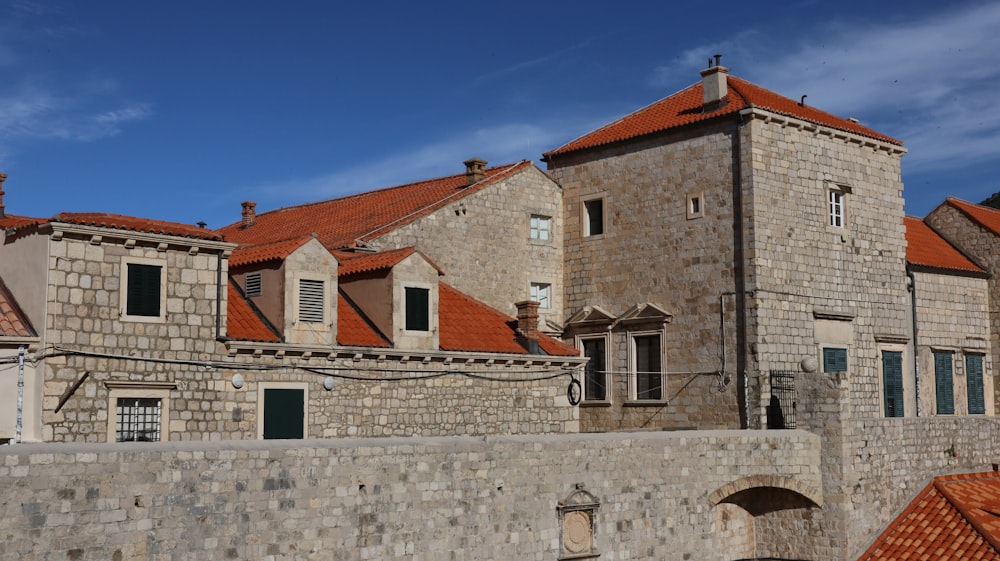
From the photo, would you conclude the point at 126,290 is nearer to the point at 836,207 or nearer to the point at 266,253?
the point at 266,253

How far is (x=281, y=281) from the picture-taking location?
72.2 ft

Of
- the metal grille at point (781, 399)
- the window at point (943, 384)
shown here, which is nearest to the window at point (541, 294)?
the metal grille at point (781, 399)

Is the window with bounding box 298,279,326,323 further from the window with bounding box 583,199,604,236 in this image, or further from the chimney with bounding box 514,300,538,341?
the window with bounding box 583,199,604,236

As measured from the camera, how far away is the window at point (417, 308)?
23.8 meters

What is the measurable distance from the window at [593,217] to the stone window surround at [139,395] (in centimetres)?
1387

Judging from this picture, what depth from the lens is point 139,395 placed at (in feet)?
63.9

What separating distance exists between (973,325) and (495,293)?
50.4ft

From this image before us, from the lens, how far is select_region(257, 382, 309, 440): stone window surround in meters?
20.9

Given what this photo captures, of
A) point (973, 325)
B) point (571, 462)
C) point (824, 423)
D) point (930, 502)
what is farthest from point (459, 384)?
point (973, 325)

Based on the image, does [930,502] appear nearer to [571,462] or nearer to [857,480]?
[857,480]

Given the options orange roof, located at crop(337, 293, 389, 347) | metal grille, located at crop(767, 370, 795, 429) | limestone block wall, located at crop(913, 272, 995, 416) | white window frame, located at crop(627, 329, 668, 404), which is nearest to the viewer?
orange roof, located at crop(337, 293, 389, 347)

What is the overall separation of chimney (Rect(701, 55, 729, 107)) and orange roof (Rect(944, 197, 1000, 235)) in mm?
12227

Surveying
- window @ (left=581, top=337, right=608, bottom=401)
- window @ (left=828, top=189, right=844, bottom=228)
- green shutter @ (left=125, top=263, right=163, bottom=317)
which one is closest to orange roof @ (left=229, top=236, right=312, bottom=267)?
green shutter @ (left=125, top=263, right=163, bottom=317)

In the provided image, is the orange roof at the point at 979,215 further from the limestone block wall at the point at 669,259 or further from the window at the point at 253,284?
the window at the point at 253,284
